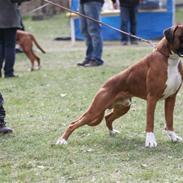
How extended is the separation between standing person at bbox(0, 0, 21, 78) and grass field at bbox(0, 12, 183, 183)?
42 centimetres

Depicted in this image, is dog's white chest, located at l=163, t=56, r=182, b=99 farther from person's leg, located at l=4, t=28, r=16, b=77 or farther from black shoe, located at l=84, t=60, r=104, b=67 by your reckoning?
black shoe, located at l=84, t=60, r=104, b=67

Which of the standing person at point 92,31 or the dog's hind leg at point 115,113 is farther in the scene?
the standing person at point 92,31

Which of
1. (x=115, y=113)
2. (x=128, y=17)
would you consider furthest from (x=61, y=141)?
(x=128, y=17)

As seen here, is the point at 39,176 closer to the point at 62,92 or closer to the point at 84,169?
the point at 84,169

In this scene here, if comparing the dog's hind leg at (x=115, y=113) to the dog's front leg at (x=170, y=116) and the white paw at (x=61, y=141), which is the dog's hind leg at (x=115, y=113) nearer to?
the dog's front leg at (x=170, y=116)

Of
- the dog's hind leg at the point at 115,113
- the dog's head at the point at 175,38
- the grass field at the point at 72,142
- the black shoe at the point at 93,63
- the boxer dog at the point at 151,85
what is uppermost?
the dog's head at the point at 175,38

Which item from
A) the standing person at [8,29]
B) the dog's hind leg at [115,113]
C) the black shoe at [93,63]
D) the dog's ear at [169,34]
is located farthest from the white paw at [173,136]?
the black shoe at [93,63]

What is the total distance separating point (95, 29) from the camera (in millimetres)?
11266

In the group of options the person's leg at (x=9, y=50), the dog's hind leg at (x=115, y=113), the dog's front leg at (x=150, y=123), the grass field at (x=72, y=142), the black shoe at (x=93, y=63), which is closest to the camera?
the grass field at (x=72, y=142)

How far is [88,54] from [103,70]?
3.68 feet

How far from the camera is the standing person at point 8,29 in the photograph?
916 centimetres

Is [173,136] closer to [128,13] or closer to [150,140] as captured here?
[150,140]

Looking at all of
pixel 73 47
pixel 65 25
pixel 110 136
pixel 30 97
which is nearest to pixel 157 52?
pixel 110 136

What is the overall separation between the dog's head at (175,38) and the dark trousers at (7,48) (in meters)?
4.52
